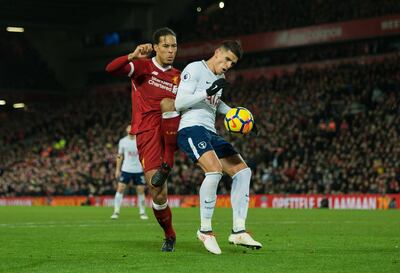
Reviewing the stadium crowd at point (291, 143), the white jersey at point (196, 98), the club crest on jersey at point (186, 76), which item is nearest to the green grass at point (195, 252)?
the white jersey at point (196, 98)

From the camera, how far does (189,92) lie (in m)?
9.91

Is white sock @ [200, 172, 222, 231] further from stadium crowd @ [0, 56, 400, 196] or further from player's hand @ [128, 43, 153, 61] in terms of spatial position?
stadium crowd @ [0, 56, 400, 196]

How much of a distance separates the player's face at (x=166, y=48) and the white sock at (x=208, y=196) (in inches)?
70.3

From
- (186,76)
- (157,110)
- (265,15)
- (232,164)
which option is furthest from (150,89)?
(265,15)

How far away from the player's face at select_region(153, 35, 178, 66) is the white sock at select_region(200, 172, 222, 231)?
5.86 ft

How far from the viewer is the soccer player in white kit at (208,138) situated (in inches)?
390

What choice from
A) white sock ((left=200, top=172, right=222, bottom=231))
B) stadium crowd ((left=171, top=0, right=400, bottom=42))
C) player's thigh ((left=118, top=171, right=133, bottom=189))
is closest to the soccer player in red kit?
white sock ((left=200, top=172, right=222, bottom=231))

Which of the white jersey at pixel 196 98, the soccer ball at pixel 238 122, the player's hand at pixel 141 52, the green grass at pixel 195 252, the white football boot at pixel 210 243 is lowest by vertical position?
the green grass at pixel 195 252

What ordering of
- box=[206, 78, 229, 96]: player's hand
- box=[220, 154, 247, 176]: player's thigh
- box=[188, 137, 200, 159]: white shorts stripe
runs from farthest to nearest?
1. box=[220, 154, 247, 176]: player's thigh
2. box=[188, 137, 200, 159]: white shorts stripe
3. box=[206, 78, 229, 96]: player's hand

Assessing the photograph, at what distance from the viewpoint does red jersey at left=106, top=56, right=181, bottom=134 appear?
1086 cm

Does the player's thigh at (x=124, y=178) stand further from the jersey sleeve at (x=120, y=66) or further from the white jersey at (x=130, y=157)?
the jersey sleeve at (x=120, y=66)

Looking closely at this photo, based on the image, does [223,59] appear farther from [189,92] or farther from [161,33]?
[161,33]

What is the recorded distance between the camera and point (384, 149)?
29500mm

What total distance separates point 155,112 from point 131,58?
2.92 feet
